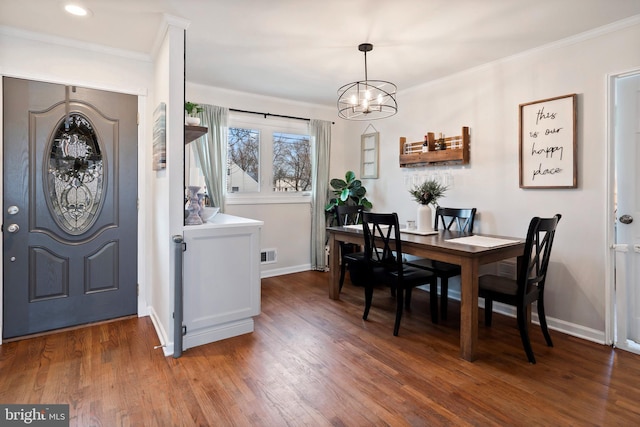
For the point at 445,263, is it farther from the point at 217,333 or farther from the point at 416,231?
the point at 217,333

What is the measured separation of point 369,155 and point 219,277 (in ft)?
10.1

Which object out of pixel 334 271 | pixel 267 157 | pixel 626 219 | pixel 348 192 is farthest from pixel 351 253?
pixel 626 219

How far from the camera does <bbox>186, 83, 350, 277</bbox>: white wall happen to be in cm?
441

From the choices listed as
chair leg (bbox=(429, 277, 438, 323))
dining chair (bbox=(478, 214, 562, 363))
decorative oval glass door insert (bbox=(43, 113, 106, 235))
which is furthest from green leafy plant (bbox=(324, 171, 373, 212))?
decorative oval glass door insert (bbox=(43, 113, 106, 235))

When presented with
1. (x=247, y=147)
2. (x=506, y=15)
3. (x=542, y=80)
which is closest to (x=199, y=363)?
(x=247, y=147)

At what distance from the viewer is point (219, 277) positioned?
273 centimetres

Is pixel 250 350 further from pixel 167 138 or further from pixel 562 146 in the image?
pixel 562 146

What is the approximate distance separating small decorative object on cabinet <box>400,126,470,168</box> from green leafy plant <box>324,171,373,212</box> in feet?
2.45

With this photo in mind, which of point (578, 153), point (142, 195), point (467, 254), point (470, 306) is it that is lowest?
point (470, 306)

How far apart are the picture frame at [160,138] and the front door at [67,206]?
47 cm

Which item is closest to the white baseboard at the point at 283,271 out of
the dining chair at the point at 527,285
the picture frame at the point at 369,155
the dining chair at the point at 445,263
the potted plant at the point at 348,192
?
the potted plant at the point at 348,192

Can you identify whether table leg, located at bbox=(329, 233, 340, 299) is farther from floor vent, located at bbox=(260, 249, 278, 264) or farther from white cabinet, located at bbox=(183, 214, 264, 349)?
floor vent, located at bbox=(260, 249, 278, 264)

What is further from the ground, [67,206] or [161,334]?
[67,206]

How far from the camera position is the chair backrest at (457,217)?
140 inches
